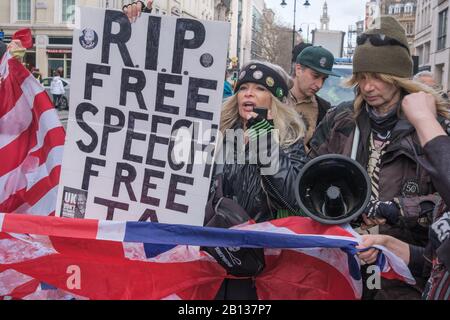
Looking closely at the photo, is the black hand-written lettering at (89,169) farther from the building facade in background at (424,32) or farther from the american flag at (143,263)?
the building facade in background at (424,32)

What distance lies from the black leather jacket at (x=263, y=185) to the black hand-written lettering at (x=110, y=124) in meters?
0.53

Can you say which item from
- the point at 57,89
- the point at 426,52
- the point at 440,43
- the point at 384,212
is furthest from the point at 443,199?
the point at 426,52

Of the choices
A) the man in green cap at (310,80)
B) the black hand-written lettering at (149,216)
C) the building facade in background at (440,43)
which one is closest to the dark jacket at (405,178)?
the black hand-written lettering at (149,216)

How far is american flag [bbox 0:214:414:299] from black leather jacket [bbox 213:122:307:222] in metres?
0.17

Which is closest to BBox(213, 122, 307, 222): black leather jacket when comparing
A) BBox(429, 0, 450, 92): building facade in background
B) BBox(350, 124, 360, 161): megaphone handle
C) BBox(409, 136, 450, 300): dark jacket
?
BBox(350, 124, 360, 161): megaphone handle

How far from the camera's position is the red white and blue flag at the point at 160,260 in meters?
2.17

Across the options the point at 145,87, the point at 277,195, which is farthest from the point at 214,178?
A: the point at 145,87

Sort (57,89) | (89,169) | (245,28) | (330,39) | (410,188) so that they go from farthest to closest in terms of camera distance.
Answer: (245,28) → (57,89) → (330,39) → (89,169) → (410,188)

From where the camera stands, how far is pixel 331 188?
2.21 meters

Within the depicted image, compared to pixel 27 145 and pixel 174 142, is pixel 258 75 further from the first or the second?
pixel 27 145

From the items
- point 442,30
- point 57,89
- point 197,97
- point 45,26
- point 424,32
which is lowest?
point 57,89

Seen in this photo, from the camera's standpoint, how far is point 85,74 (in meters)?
2.71

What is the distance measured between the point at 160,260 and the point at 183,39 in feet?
3.29

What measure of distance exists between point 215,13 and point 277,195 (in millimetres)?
77356
